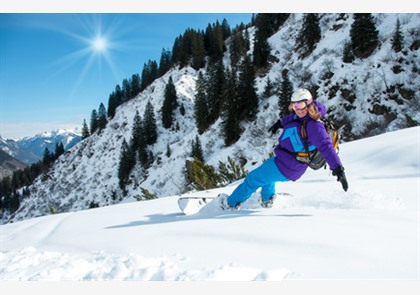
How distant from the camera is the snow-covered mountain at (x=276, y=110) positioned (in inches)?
731

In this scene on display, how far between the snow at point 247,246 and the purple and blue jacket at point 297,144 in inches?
21.2

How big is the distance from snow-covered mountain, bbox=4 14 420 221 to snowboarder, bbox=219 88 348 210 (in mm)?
5906

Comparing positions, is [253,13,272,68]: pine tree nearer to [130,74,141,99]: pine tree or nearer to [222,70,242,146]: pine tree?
[222,70,242,146]: pine tree

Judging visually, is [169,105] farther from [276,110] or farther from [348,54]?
[348,54]

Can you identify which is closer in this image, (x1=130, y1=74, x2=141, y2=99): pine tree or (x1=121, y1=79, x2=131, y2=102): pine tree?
(x1=130, y1=74, x2=141, y2=99): pine tree

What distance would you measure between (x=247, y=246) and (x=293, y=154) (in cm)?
167

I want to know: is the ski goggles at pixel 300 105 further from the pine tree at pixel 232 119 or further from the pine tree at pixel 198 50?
the pine tree at pixel 198 50

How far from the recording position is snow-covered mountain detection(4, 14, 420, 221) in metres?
18.6

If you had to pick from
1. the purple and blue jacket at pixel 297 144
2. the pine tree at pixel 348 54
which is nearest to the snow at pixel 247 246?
the purple and blue jacket at pixel 297 144

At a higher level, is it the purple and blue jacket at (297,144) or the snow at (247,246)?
the purple and blue jacket at (297,144)

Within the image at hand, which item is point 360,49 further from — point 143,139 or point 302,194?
point 143,139

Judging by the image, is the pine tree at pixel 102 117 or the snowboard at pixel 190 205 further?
the pine tree at pixel 102 117

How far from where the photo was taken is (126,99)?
268 ft

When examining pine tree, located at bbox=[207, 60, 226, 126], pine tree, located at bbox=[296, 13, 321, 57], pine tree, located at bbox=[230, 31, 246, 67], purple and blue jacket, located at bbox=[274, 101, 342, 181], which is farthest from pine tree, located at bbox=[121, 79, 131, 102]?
purple and blue jacket, located at bbox=[274, 101, 342, 181]
